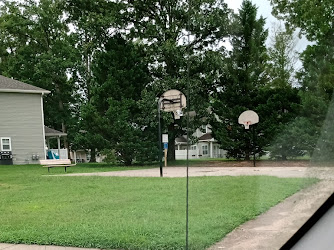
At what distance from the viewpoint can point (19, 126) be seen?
1152 cm

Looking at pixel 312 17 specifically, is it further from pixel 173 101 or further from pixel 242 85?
pixel 173 101

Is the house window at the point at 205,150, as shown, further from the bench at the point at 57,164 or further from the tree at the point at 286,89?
the bench at the point at 57,164

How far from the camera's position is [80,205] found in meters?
2.74

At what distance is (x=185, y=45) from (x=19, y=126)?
38.8 ft

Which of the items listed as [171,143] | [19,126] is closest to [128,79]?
[171,143]

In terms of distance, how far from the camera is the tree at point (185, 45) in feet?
3.17

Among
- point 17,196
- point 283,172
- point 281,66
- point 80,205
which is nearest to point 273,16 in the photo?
point 281,66

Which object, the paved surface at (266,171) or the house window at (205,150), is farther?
the house window at (205,150)

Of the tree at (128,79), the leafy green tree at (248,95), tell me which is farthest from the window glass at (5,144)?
the leafy green tree at (248,95)

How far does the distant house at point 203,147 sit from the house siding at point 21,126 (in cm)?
938

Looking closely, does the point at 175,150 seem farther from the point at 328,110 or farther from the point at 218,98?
the point at 328,110

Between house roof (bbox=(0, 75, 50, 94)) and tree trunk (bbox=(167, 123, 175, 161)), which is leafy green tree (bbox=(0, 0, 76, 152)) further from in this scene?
tree trunk (bbox=(167, 123, 175, 161))

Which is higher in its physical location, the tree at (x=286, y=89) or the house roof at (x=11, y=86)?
the house roof at (x=11, y=86)

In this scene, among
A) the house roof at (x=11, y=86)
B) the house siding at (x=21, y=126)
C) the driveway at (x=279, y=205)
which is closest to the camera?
the driveway at (x=279, y=205)
